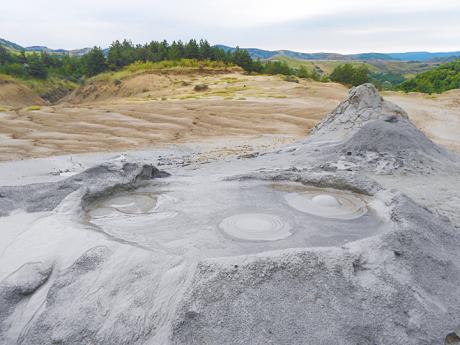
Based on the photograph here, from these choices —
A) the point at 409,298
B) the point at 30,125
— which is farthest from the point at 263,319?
the point at 30,125

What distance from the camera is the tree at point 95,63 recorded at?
34406 mm

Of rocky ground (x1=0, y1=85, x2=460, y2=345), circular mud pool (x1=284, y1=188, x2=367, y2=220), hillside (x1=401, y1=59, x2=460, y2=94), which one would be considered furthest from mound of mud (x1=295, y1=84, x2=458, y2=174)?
hillside (x1=401, y1=59, x2=460, y2=94)

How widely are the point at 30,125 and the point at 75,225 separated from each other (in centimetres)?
1009

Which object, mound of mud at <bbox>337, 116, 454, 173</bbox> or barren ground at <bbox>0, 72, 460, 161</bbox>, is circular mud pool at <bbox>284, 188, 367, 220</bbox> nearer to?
mound of mud at <bbox>337, 116, 454, 173</bbox>

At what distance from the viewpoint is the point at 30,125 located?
1227 cm

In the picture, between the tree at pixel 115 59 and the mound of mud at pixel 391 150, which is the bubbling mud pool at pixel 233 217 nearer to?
the mound of mud at pixel 391 150

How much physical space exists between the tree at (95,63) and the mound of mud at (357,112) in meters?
29.9

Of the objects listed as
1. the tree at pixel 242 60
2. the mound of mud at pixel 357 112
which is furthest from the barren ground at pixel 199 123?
the tree at pixel 242 60

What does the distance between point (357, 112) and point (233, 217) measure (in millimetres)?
5626

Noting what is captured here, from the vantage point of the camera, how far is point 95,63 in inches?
1359

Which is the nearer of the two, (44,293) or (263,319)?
(263,319)

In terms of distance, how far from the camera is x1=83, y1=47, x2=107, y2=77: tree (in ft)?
113

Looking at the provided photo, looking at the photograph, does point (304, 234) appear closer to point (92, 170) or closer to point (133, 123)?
point (92, 170)

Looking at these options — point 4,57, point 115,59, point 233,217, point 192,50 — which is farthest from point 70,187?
point 4,57
